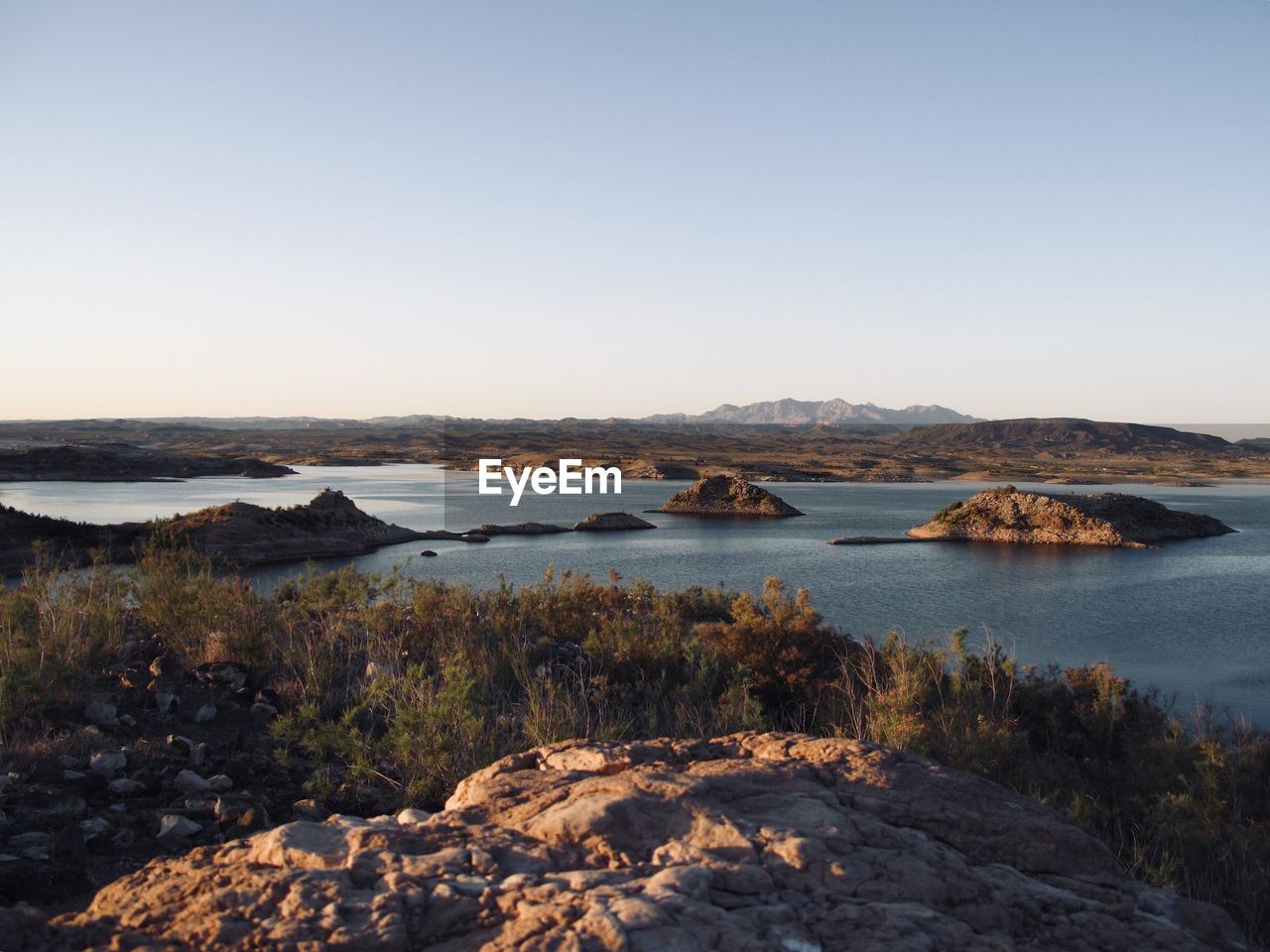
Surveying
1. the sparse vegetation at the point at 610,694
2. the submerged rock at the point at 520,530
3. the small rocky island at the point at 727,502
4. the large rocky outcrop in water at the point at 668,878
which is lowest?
the submerged rock at the point at 520,530

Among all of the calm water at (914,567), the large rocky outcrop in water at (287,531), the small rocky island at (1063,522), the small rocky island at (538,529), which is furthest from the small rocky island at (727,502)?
the large rocky outcrop in water at (287,531)

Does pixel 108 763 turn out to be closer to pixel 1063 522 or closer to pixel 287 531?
pixel 287 531

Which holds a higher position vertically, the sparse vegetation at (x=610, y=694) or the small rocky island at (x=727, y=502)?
the sparse vegetation at (x=610, y=694)

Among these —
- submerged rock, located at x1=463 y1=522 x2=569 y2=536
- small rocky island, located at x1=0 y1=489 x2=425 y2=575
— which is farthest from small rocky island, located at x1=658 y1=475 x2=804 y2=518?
small rocky island, located at x1=0 y1=489 x2=425 y2=575

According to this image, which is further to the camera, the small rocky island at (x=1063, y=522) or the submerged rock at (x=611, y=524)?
the submerged rock at (x=611, y=524)

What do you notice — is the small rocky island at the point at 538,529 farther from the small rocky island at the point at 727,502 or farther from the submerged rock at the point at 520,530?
the small rocky island at the point at 727,502

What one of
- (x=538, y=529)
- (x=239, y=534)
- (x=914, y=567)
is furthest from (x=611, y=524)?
(x=239, y=534)
